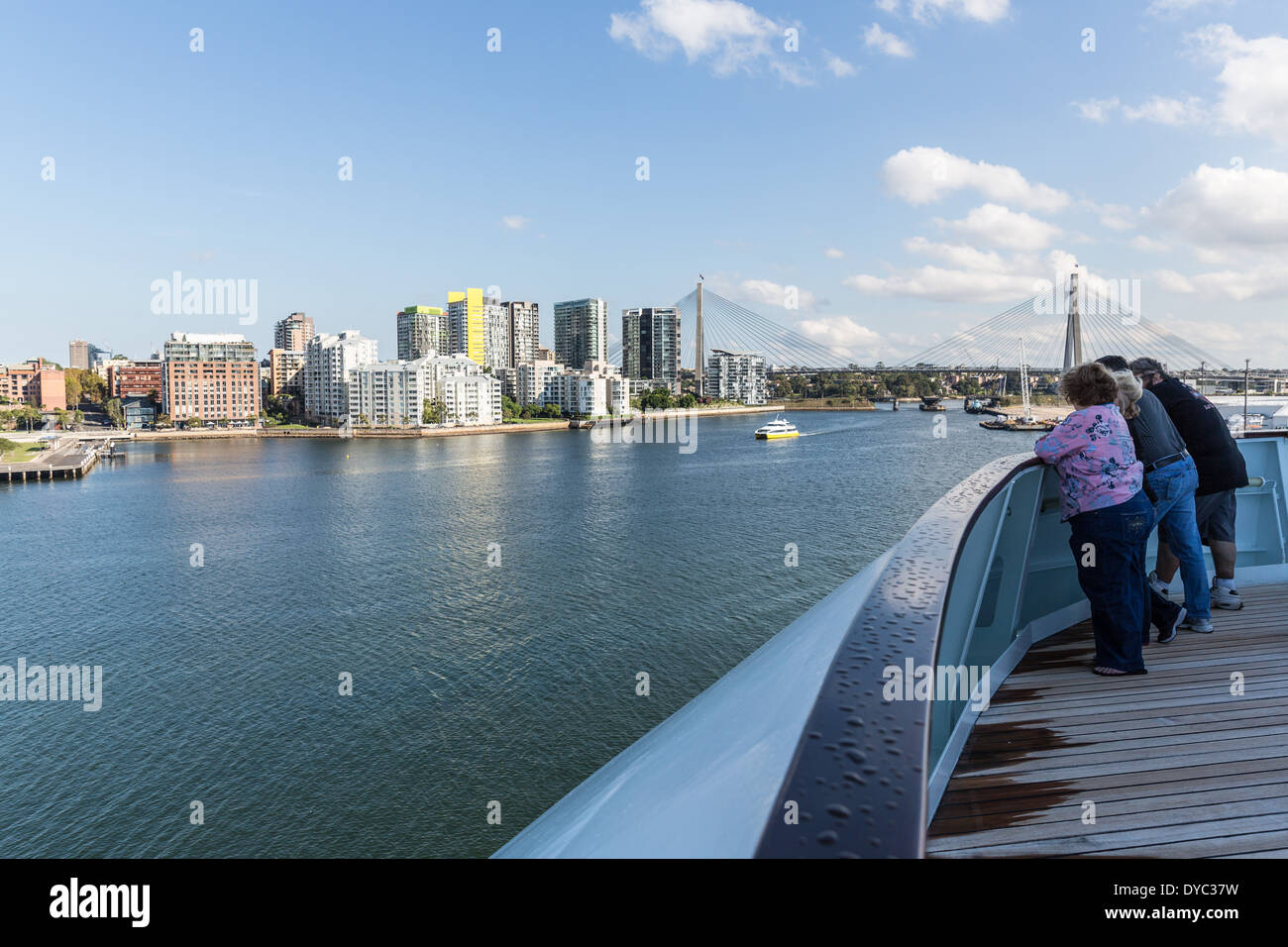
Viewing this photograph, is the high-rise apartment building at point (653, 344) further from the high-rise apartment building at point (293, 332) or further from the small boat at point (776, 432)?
the small boat at point (776, 432)

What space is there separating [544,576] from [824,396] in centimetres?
8720

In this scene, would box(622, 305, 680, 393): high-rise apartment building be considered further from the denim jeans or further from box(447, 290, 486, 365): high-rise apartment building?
the denim jeans

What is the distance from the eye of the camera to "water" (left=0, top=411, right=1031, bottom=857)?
7.91 metres

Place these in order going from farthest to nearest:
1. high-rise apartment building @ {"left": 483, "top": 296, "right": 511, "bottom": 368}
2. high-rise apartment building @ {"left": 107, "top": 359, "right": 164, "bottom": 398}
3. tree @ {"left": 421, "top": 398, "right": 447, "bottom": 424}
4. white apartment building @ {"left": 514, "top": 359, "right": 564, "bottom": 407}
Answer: high-rise apartment building @ {"left": 483, "top": 296, "right": 511, "bottom": 368} < white apartment building @ {"left": 514, "top": 359, "right": 564, "bottom": 407} < high-rise apartment building @ {"left": 107, "top": 359, "right": 164, "bottom": 398} < tree @ {"left": 421, "top": 398, "right": 447, "bottom": 424}

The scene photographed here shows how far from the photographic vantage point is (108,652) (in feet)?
40.1

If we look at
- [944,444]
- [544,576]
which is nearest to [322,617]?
[544,576]

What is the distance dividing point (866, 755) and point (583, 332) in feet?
386

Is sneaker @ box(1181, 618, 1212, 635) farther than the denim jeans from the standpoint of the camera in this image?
Yes

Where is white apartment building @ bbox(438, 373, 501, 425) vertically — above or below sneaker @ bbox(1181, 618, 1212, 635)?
above

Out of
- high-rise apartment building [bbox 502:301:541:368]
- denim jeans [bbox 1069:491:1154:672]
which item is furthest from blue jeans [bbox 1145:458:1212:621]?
high-rise apartment building [bbox 502:301:541:368]

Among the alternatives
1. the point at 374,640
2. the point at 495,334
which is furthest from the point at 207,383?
the point at 374,640

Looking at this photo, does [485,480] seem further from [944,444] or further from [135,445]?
[135,445]

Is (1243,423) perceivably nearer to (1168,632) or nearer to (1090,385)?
(1168,632)

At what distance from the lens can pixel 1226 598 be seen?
2.74m
